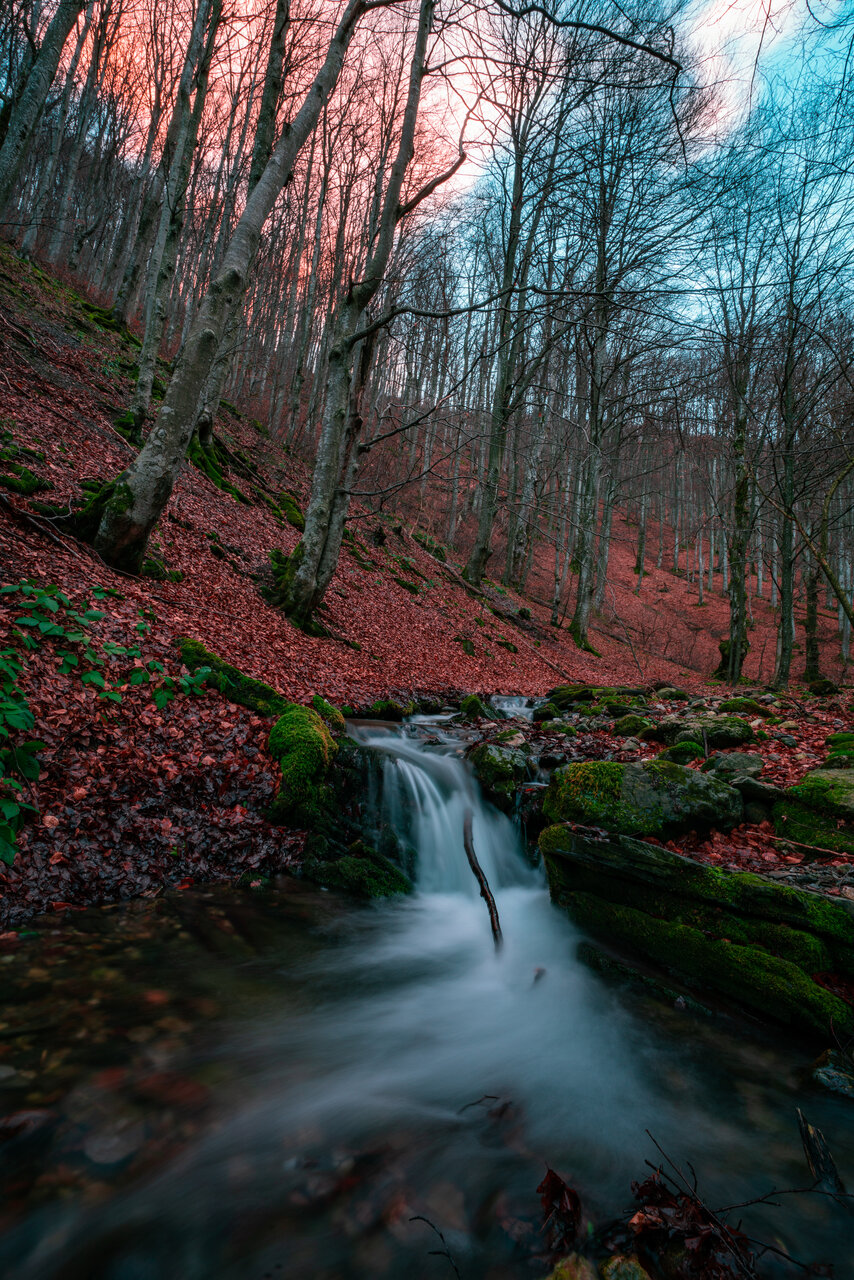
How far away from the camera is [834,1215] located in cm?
231

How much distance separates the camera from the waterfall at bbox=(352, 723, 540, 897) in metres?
5.46

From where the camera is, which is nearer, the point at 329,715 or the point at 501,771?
the point at 501,771

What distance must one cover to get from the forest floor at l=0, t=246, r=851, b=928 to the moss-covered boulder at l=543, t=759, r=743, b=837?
55 cm

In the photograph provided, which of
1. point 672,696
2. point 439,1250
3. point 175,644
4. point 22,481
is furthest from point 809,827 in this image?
point 22,481

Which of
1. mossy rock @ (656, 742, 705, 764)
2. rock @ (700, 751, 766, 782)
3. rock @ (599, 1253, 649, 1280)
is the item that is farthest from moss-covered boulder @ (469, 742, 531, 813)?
rock @ (599, 1253, 649, 1280)

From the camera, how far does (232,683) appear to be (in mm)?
5645

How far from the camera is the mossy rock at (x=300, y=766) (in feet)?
16.0

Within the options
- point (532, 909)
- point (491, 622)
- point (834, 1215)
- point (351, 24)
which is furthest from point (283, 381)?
point (834, 1215)

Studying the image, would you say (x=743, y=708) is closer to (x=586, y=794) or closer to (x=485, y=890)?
(x=586, y=794)

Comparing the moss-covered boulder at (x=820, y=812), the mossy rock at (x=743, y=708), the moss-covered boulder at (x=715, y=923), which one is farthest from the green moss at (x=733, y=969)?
the mossy rock at (x=743, y=708)

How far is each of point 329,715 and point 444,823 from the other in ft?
5.94

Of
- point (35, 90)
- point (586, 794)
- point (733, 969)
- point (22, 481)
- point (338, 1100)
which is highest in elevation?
point (35, 90)

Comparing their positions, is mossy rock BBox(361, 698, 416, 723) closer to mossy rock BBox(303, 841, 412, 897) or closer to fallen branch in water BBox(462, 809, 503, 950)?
mossy rock BBox(303, 841, 412, 897)

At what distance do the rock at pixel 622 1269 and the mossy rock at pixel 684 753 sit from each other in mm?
4790
